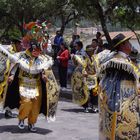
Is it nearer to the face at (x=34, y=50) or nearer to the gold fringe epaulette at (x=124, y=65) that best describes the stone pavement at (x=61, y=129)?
the face at (x=34, y=50)

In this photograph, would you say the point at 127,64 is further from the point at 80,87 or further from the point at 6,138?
the point at 80,87

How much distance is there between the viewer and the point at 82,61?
12.4 meters

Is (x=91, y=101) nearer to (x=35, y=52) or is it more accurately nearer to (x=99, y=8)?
(x=35, y=52)

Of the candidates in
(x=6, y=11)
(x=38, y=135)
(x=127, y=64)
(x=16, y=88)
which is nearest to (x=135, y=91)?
(x=127, y=64)

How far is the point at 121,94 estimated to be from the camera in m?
6.76

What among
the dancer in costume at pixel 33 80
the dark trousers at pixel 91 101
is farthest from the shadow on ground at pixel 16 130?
Result: the dark trousers at pixel 91 101

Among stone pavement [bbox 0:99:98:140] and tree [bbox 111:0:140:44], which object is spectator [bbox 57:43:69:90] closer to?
tree [bbox 111:0:140:44]

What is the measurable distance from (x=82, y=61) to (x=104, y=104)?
217 inches

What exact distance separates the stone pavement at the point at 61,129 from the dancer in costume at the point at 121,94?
89.9 inches

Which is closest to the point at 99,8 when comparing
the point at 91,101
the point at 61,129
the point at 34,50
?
the point at 91,101

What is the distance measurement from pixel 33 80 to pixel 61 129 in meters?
1.18

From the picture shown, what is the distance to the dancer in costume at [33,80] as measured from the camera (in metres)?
9.29

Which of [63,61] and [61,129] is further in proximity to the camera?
[63,61]

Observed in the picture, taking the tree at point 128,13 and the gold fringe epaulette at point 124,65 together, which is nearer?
the gold fringe epaulette at point 124,65
